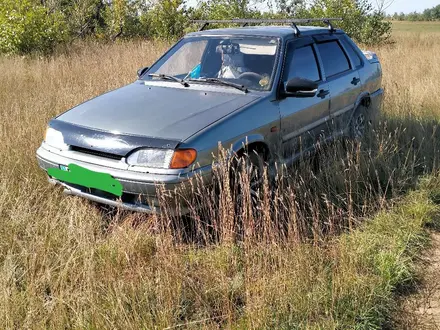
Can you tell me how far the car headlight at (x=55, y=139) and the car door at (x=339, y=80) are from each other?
9.46 feet

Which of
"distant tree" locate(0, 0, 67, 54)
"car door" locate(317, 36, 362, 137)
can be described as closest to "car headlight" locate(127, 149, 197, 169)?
"car door" locate(317, 36, 362, 137)

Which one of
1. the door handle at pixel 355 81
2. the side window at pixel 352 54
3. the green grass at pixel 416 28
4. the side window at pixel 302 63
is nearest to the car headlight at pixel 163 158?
the side window at pixel 302 63

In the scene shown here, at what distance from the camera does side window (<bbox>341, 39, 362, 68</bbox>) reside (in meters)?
6.00

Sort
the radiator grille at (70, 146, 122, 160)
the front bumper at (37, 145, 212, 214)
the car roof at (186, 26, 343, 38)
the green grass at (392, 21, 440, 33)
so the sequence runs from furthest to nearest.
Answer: the green grass at (392, 21, 440, 33) → the car roof at (186, 26, 343, 38) → the radiator grille at (70, 146, 122, 160) → the front bumper at (37, 145, 212, 214)

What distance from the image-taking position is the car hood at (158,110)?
3689 mm

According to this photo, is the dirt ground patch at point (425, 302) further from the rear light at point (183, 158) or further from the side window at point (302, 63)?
the side window at point (302, 63)

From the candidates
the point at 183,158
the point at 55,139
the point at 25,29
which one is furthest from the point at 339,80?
the point at 25,29

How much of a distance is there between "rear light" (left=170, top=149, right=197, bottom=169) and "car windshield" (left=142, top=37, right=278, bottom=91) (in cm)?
130

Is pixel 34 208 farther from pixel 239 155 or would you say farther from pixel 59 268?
pixel 239 155

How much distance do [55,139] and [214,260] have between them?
72.2 inches

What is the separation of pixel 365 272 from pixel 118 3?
57.2 feet

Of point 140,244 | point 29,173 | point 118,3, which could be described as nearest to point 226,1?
point 118,3

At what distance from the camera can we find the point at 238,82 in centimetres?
453

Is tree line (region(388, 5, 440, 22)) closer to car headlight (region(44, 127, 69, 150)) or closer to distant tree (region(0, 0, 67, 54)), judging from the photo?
distant tree (region(0, 0, 67, 54))
